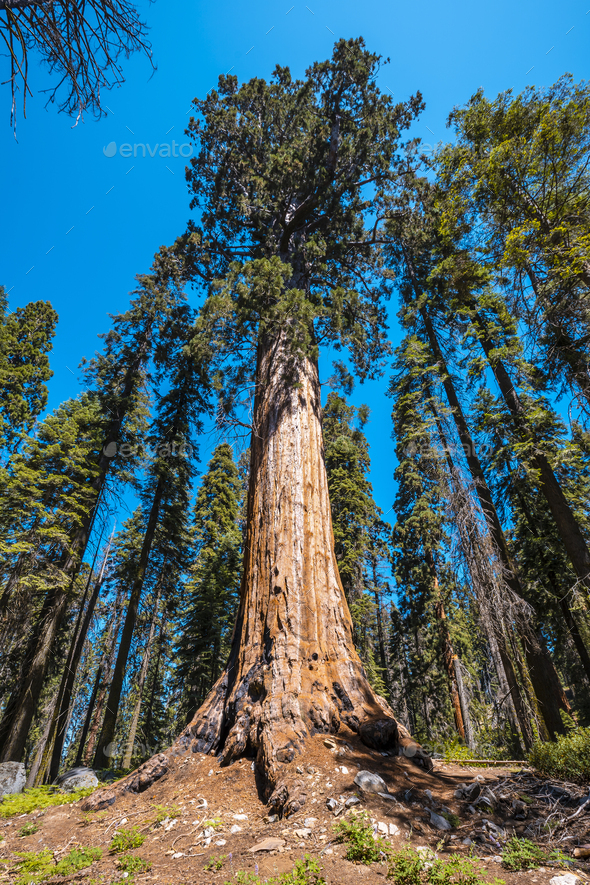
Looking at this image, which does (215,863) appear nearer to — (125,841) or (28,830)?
(125,841)

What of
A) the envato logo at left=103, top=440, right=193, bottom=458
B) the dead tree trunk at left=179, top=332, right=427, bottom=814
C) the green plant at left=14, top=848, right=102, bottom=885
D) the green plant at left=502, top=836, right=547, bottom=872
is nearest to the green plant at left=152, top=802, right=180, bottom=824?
the green plant at left=14, top=848, right=102, bottom=885

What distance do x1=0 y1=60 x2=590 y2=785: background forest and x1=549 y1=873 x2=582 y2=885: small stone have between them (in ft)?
14.8

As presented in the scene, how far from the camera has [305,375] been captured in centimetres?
677

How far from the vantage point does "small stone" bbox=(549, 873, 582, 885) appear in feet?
6.66

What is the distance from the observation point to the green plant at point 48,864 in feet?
8.87

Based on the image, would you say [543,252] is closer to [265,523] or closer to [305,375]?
A: [305,375]

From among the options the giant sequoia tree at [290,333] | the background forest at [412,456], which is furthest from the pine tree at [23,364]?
the giant sequoia tree at [290,333]

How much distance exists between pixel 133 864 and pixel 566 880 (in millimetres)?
2693

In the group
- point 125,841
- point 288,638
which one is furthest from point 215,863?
point 288,638

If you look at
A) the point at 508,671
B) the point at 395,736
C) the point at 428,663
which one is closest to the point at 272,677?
the point at 395,736

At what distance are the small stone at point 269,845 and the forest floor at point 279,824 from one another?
0.01 metres

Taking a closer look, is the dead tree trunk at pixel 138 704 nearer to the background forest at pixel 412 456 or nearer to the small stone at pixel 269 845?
the background forest at pixel 412 456

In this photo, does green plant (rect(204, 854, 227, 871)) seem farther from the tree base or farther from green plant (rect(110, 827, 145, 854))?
green plant (rect(110, 827, 145, 854))

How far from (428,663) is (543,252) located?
14065mm
